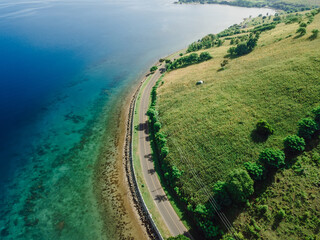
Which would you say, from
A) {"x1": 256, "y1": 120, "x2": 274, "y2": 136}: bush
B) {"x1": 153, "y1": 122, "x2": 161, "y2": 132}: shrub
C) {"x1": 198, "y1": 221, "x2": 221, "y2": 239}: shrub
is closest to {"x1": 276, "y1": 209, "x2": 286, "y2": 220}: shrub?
{"x1": 198, "y1": 221, "x2": 221, "y2": 239}: shrub

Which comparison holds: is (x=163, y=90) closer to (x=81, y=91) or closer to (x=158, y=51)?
(x=81, y=91)

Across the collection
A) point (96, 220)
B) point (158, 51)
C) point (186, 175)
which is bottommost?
point (96, 220)

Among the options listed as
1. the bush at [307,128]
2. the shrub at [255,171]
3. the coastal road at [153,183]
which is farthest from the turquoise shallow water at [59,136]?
the bush at [307,128]

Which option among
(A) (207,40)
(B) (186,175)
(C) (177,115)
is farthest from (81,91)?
(A) (207,40)

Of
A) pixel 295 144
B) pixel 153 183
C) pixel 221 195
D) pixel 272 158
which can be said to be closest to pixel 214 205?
pixel 221 195

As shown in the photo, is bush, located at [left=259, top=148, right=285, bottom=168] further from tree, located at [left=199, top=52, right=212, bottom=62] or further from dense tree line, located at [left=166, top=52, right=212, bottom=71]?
dense tree line, located at [left=166, top=52, right=212, bottom=71]

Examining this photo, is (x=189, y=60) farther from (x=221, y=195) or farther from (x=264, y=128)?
(x=221, y=195)

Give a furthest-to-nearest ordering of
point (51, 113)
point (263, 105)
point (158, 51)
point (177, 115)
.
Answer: point (158, 51)
point (51, 113)
point (177, 115)
point (263, 105)
